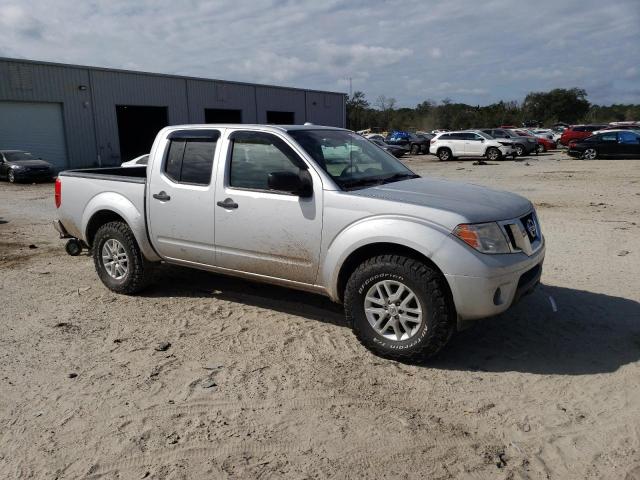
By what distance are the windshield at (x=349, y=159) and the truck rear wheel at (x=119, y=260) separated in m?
2.24

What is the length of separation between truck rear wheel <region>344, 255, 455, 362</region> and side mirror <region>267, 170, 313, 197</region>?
2.61 feet

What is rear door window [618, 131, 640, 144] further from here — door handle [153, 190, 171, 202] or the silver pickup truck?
door handle [153, 190, 171, 202]

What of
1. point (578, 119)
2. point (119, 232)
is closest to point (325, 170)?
point (119, 232)

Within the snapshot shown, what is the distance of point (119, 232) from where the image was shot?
5.91 metres

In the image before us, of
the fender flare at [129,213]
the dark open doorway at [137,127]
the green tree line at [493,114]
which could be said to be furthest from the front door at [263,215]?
the green tree line at [493,114]

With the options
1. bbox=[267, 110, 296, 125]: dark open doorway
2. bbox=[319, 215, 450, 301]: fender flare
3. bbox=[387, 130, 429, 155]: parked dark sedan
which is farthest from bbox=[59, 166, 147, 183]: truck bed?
bbox=[267, 110, 296, 125]: dark open doorway

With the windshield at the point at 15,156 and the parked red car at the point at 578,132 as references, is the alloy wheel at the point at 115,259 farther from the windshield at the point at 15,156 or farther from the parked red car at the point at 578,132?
the parked red car at the point at 578,132

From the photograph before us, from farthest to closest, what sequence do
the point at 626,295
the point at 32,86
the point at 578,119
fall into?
the point at 578,119 < the point at 32,86 < the point at 626,295

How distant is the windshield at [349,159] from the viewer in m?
4.75

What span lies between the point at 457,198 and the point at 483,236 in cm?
54

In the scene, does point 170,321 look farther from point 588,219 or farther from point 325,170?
point 588,219

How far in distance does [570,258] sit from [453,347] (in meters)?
3.55

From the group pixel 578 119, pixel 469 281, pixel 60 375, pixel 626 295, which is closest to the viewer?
pixel 469 281

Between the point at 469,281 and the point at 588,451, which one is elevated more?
the point at 469,281
